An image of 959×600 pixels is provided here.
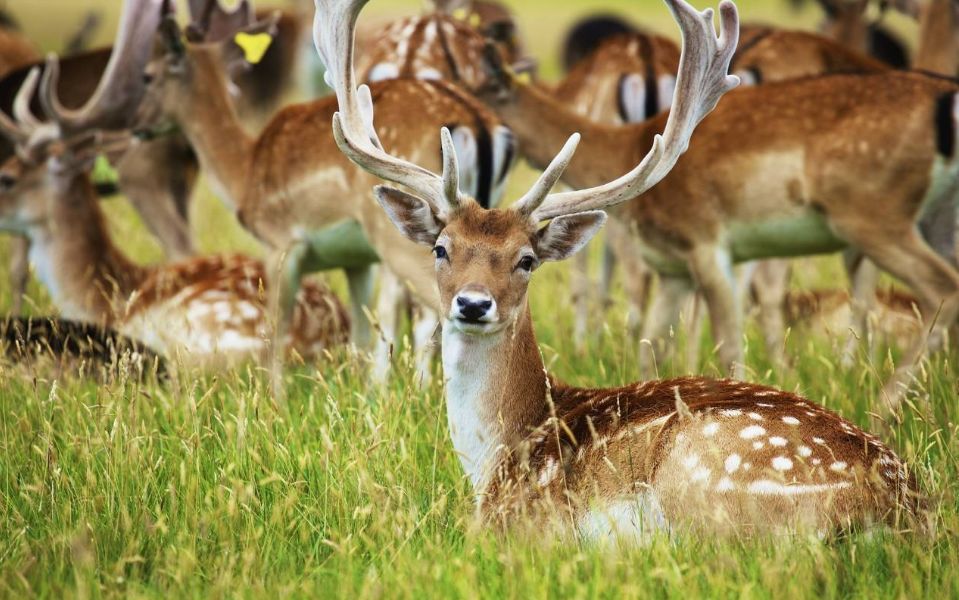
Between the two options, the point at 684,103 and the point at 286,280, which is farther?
the point at 286,280

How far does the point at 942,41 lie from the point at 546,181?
4683 millimetres

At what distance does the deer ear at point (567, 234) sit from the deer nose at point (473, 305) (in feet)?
1.19

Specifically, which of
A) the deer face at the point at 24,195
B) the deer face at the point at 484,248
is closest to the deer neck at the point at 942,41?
the deer face at the point at 484,248

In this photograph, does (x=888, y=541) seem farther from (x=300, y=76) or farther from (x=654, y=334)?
(x=300, y=76)

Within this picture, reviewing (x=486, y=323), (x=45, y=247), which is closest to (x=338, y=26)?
(x=486, y=323)

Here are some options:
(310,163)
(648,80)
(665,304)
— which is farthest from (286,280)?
(648,80)

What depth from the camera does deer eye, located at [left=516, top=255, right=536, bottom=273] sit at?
152 inches

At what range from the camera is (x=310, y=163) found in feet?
19.0

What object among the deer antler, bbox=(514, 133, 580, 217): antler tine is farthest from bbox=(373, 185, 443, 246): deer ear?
the deer antler

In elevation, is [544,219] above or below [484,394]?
above

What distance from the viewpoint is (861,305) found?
5324mm

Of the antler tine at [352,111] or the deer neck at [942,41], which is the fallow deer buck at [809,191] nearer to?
the antler tine at [352,111]

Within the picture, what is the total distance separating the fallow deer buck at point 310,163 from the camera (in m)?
5.43

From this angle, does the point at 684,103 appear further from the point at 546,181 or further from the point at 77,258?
the point at 77,258
